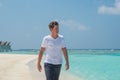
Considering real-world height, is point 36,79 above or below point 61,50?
below

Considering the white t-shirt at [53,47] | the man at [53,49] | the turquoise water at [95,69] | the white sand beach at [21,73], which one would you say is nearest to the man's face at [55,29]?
the man at [53,49]

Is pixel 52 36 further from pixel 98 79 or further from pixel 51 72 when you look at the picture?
pixel 98 79

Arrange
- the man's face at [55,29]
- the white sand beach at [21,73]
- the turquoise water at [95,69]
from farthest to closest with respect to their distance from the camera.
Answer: the turquoise water at [95,69] → the white sand beach at [21,73] → the man's face at [55,29]

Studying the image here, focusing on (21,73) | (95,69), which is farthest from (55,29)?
(95,69)

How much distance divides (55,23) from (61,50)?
1.62 feet

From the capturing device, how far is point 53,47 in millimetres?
6219

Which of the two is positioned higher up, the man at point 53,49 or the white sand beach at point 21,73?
the man at point 53,49

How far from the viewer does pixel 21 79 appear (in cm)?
1074

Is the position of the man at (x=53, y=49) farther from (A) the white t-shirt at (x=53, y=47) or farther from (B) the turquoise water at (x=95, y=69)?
(B) the turquoise water at (x=95, y=69)

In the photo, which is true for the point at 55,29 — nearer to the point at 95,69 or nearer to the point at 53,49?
the point at 53,49

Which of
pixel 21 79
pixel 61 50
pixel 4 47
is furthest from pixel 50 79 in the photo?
pixel 4 47

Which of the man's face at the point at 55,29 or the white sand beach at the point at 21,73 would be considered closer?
the man's face at the point at 55,29

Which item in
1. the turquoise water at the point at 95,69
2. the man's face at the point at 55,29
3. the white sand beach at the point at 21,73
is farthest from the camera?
the turquoise water at the point at 95,69

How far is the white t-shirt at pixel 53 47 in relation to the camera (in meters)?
6.21
